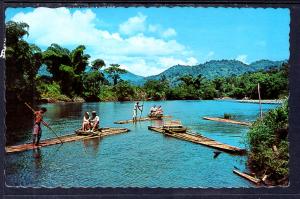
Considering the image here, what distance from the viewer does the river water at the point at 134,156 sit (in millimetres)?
4480

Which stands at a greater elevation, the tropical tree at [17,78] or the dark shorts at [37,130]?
the tropical tree at [17,78]

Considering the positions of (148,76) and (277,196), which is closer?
(277,196)

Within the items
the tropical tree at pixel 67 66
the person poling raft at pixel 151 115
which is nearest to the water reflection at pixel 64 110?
the tropical tree at pixel 67 66

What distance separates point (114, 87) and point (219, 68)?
36.0 inches

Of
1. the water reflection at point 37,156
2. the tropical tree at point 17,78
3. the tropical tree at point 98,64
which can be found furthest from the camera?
the tropical tree at point 98,64

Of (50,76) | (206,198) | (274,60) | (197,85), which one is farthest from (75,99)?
(274,60)

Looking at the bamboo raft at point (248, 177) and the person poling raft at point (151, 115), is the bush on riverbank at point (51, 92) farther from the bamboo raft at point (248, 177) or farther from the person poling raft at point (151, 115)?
the bamboo raft at point (248, 177)

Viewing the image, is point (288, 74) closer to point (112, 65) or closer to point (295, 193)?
point (295, 193)

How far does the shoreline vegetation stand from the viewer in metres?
4.50

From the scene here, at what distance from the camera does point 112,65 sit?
4652mm

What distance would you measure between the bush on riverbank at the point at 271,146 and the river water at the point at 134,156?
7 cm

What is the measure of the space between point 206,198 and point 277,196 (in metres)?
0.55

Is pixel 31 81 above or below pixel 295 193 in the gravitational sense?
above

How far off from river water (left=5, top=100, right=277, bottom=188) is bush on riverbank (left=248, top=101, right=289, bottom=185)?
0.07 m
